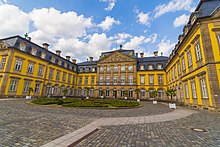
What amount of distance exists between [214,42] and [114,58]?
2874 centimetres

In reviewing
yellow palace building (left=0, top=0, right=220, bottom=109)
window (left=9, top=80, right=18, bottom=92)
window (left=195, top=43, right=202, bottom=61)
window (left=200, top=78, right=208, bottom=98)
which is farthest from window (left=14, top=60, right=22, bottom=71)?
window (left=200, top=78, right=208, bottom=98)

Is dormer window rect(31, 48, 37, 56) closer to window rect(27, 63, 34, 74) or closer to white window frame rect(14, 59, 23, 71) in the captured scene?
window rect(27, 63, 34, 74)

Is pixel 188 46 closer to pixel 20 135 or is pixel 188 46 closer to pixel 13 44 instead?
pixel 20 135

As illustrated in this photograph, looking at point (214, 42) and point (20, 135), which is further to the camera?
point (214, 42)

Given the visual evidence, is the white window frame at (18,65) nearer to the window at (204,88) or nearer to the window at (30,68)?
the window at (30,68)

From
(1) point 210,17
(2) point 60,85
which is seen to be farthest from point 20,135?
(2) point 60,85

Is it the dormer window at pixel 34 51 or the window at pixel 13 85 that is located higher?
the dormer window at pixel 34 51

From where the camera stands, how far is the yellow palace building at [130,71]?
12930 mm

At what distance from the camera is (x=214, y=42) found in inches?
500

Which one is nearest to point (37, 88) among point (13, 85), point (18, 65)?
point (13, 85)

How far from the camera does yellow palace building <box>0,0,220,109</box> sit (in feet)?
42.4

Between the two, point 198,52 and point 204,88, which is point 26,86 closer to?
point 204,88

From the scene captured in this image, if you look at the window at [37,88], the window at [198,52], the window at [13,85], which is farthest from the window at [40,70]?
the window at [198,52]

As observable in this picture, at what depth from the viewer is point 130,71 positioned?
37.2 meters
